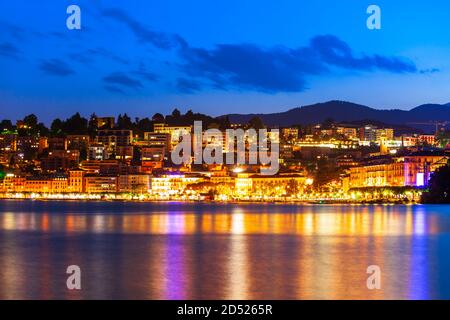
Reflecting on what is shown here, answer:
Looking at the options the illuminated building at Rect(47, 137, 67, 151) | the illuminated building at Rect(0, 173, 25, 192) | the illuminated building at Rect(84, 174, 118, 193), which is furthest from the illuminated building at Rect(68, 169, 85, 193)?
the illuminated building at Rect(47, 137, 67, 151)

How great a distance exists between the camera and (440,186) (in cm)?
7094

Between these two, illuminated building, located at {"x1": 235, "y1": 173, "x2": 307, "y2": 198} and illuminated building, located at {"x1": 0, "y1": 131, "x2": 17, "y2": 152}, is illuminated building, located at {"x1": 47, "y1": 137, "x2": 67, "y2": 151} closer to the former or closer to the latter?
illuminated building, located at {"x1": 0, "y1": 131, "x2": 17, "y2": 152}

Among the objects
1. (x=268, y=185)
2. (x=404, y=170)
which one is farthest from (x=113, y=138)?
(x=404, y=170)

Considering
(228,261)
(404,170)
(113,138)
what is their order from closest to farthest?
1. (228,261)
2. (404,170)
3. (113,138)

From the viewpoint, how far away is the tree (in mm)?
69625

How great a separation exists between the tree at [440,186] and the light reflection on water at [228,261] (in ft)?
107

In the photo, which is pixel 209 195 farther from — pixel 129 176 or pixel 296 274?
pixel 296 274

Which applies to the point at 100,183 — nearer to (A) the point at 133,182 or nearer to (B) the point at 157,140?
(A) the point at 133,182

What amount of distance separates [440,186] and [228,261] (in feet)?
168

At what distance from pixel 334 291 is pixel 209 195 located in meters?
93.5

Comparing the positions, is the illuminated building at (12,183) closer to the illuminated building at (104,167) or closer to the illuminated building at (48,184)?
the illuminated building at (48,184)

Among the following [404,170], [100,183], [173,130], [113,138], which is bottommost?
[100,183]

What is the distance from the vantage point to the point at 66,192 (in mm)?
119500
